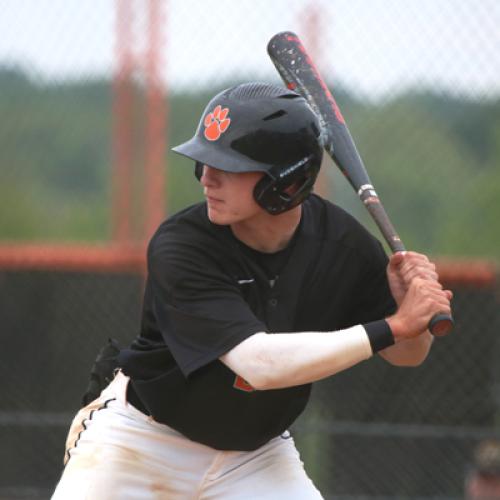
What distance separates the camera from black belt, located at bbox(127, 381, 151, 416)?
128 inches

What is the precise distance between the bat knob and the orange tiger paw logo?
2.38 ft

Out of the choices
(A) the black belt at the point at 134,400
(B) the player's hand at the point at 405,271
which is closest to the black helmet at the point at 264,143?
(B) the player's hand at the point at 405,271

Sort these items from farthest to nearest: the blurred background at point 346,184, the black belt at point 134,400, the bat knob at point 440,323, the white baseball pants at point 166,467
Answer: the blurred background at point 346,184 → the black belt at point 134,400 → the white baseball pants at point 166,467 → the bat knob at point 440,323

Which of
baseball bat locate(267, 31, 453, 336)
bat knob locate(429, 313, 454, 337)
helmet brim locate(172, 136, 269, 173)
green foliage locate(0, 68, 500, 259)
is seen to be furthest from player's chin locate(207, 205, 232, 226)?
green foliage locate(0, 68, 500, 259)

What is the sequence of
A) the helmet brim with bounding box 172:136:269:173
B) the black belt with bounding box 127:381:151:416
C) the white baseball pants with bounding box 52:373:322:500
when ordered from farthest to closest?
the black belt with bounding box 127:381:151:416 → the white baseball pants with bounding box 52:373:322:500 → the helmet brim with bounding box 172:136:269:173

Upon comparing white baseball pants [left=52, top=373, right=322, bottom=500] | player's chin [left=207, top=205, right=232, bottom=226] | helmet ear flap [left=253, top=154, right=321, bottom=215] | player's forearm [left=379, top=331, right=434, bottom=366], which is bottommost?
white baseball pants [left=52, top=373, right=322, bottom=500]

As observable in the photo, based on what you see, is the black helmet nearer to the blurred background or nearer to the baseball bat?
the baseball bat

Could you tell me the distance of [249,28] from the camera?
5477 mm

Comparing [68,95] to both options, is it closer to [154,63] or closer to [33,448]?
[154,63]

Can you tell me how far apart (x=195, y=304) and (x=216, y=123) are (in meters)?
0.48

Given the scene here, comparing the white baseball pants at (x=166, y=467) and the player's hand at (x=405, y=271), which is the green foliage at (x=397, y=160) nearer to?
the player's hand at (x=405, y=271)

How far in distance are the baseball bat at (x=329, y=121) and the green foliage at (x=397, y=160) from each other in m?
1.56

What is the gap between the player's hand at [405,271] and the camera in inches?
118

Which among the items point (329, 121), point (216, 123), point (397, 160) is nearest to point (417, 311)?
point (216, 123)
